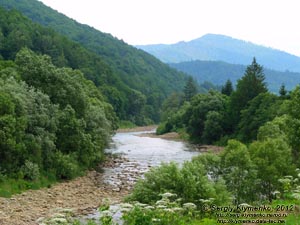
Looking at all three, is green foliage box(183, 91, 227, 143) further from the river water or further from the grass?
the grass

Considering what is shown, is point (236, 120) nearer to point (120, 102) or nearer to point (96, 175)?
point (96, 175)

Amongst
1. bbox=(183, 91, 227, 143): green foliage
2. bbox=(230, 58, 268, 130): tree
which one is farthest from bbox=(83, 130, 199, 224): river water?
bbox=(230, 58, 268, 130): tree

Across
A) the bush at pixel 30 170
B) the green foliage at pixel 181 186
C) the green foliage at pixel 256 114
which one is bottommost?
the bush at pixel 30 170

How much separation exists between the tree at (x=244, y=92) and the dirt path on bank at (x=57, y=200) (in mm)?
46988

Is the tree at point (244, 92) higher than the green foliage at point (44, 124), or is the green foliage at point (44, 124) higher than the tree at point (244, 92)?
the tree at point (244, 92)

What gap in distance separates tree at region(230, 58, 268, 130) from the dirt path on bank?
154ft

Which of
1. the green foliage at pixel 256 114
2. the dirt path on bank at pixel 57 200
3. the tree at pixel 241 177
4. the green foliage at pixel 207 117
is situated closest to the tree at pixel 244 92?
the green foliage at pixel 207 117

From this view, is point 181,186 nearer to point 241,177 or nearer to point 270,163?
point 241,177

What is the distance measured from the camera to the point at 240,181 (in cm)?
2802

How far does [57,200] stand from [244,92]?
58.7 meters

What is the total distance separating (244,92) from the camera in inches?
3374

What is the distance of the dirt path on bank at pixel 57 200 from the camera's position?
27.8 m

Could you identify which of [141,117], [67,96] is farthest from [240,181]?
[141,117]

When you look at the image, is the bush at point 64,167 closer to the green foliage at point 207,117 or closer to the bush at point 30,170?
the bush at point 30,170
